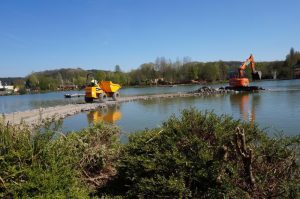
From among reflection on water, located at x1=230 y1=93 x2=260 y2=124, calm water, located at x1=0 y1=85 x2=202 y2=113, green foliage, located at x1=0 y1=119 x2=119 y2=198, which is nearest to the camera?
green foliage, located at x1=0 y1=119 x2=119 y2=198

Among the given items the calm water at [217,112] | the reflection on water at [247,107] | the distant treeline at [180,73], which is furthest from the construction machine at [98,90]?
the distant treeline at [180,73]

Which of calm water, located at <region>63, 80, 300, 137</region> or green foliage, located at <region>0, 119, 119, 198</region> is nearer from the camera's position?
green foliage, located at <region>0, 119, 119, 198</region>

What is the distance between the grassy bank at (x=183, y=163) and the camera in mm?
4364

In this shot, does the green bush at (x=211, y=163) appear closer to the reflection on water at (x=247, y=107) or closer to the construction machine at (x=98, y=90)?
the reflection on water at (x=247, y=107)

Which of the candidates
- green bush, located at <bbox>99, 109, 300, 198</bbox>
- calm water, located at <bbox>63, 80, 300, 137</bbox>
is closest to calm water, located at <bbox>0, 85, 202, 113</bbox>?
calm water, located at <bbox>63, 80, 300, 137</bbox>

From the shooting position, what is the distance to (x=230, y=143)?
15.8 ft

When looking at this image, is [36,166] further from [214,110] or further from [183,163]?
[214,110]

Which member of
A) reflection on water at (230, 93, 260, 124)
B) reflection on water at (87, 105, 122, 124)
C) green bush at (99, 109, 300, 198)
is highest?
green bush at (99, 109, 300, 198)

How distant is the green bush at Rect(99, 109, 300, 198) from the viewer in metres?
4.41

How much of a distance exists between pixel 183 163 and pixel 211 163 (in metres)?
0.35

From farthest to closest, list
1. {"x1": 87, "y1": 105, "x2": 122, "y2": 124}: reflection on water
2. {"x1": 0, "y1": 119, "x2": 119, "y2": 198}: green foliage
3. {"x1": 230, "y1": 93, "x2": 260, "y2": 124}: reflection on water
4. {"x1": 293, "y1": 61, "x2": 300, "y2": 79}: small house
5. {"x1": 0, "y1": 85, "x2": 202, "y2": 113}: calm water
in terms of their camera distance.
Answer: {"x1": 293, "y1": 61, "x2": 300, "y2": 79}: small house, {"x1": 0, "y1": 85, "x2": 202, "y2": 113}: calm water, {"x1": 87, "y1": 105, "x2": 122, "y2": 124}: reflection on water, {"x1": 230, "y1": 93, "x2": 260, "y2": 124}: reflection on water, {"x1": 0, "y1": 119, "x2": 119, "y2": 198}: green foliage

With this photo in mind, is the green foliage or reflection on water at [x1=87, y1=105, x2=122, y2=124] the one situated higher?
the green foliage

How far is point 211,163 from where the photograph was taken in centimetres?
457

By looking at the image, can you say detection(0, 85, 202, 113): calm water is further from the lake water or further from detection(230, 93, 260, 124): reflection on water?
detection(230, 93, 260, 124): reflection on water
